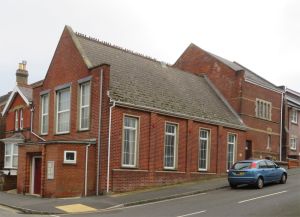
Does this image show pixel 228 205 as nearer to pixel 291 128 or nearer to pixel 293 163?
pixel 293 163

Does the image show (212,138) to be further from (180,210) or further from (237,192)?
(180,210)

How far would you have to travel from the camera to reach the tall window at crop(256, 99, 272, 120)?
117 ft

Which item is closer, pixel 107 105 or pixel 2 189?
pixel 107 105

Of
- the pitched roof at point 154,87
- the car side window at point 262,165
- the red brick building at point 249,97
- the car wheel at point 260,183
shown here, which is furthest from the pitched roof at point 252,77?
the car wheel at point 260,183

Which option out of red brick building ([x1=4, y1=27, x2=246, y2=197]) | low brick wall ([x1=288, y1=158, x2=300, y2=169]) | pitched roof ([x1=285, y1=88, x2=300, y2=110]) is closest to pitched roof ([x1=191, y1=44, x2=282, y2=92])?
pitched roof ([x1=285, y1=88, x2=300, y2=110])

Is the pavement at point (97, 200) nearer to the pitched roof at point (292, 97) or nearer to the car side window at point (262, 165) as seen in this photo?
the car side window at point (262, 165)

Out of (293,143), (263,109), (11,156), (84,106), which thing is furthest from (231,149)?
(11,156)

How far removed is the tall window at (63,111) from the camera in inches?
1037

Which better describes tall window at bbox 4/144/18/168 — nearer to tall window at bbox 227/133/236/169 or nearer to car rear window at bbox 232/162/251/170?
tall window at bbox 227/133/236/169

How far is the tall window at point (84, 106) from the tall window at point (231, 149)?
36.1ft

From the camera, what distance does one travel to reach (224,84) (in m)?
35.2

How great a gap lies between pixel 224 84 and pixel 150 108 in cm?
1166

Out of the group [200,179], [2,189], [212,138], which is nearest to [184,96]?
[212,138]

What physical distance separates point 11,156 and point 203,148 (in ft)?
43.6
